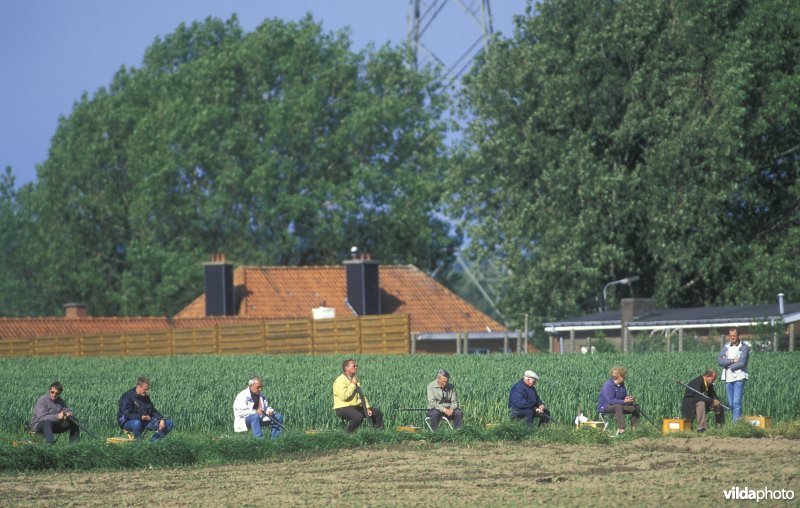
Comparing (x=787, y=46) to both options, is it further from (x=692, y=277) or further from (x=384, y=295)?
(x=384, y=295)

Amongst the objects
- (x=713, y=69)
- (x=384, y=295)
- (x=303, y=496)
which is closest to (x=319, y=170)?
(x=384, y=295)

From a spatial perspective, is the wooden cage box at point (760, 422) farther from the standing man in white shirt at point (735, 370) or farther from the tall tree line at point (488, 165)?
the tall tree line at point (488, 165)

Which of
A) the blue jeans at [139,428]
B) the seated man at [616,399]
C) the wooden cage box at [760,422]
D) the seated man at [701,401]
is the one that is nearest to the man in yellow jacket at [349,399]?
the blue jeans at [139,428]

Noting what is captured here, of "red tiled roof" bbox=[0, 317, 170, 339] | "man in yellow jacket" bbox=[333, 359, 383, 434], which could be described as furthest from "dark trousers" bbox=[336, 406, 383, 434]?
"red tiled roof" bbox=[0, 317, 170, 339]

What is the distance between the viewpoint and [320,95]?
72.2 m

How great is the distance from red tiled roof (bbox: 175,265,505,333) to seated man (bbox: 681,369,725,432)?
34.5 m

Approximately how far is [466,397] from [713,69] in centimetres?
2882

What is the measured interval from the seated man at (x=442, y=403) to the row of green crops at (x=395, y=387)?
183 centimetres

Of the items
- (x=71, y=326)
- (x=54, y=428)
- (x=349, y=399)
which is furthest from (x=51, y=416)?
(x=71, y=326)

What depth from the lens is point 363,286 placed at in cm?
5575

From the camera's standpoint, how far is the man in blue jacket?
70.3 feet

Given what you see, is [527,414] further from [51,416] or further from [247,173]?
[247,173]

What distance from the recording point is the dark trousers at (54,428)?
68.7 ft

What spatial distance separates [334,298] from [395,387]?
32.1 m
